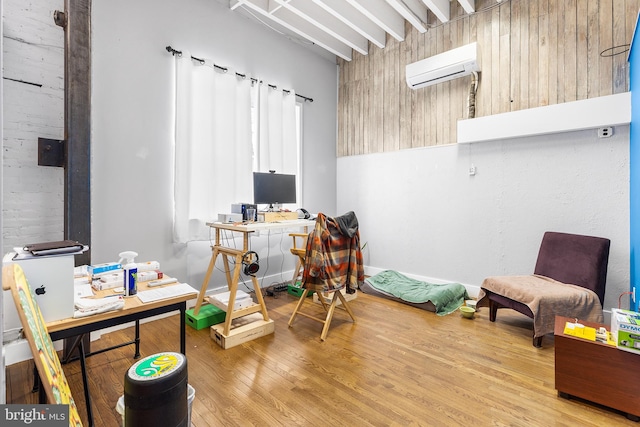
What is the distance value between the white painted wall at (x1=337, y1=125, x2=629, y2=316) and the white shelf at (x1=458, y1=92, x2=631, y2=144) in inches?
4.8

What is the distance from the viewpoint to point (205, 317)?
110 inches

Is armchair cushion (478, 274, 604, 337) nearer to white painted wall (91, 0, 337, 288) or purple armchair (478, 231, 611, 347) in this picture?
purple armchair (478, 231, 611, 347)

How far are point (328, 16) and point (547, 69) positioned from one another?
241 cm

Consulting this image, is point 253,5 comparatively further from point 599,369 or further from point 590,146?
point 599,369

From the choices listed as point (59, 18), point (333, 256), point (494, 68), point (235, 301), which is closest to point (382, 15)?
point (494, 68)

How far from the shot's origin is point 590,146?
2898 millimetres

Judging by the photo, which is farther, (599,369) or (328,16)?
(328,16)

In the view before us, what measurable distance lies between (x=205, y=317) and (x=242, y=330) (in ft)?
1.45

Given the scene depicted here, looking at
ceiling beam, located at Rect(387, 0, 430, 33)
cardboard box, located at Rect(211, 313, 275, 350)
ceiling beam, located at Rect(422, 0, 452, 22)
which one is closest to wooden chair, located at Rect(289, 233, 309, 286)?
cardboard box, located at Rect(211, 313, 275, 350)

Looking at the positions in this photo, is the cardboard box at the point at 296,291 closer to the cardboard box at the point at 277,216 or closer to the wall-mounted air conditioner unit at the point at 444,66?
the cardboard box at the point at 277,216

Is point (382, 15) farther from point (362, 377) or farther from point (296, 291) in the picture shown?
point (362, 377)

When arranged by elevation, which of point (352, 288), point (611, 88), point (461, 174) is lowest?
point (352, 288)

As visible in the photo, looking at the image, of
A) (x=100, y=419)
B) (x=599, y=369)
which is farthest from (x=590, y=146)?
(x=100, y=419)

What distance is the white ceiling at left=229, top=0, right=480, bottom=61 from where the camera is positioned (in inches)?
137
